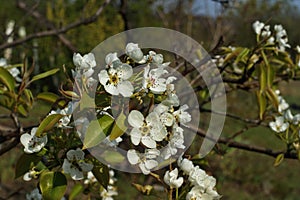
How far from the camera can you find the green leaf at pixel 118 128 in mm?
699

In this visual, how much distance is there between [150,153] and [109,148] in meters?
Result: 0.10

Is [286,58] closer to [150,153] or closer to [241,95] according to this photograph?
[150,153]

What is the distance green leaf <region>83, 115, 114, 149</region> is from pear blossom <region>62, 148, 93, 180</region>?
0.09m

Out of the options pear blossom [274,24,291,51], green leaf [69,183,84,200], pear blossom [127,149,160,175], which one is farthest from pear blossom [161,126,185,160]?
pear blossom [274,24,291,51]

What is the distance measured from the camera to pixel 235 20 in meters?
5.49

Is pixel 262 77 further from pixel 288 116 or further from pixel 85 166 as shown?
pixel 85 166

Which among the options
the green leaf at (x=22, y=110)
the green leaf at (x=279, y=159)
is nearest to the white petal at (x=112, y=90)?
the green leaf at (x=22, y=110)

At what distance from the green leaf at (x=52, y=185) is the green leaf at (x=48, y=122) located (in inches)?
3.4

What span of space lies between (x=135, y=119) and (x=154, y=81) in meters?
0.07

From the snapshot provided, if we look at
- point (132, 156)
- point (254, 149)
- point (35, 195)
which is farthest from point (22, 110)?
point (254, 149)

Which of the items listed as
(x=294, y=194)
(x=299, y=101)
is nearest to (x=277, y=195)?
(x=294, y=194)

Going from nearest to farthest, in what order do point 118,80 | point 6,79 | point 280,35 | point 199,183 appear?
point 118,80
point 199,183
point 6,79
point 280,35

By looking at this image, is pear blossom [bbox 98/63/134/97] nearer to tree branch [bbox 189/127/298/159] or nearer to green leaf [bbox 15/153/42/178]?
green leaf [bbox 15/153/42/178]

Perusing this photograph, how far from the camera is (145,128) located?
71 cm
